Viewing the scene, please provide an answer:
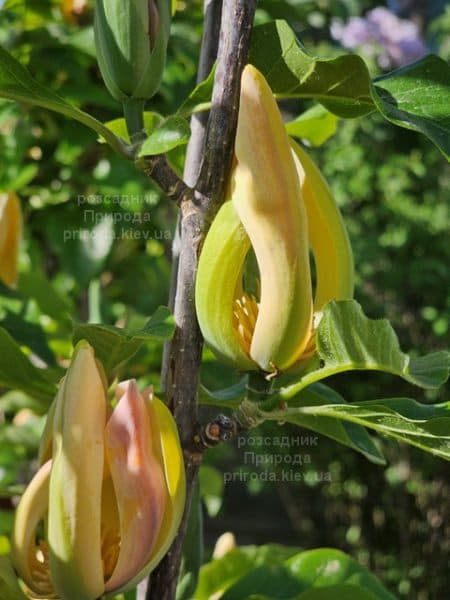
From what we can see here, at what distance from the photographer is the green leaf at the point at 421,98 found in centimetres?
55

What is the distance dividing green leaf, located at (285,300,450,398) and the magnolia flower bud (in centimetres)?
19

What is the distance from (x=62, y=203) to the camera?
1.44m

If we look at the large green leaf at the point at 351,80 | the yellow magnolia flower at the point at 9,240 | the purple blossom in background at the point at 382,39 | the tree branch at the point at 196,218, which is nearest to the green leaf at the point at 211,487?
the yellow magnolia flower at the point at 9,240

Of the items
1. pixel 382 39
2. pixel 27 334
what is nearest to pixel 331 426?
pixel 27 334

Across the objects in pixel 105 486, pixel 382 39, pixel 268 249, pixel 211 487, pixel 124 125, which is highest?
pixel 382 39

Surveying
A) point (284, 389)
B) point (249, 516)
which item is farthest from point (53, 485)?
point (249, 516)

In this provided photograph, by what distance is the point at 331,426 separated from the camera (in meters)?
0.67

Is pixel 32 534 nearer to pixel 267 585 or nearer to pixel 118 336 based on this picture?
pixel 118 336

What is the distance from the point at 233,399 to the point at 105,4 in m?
0.27

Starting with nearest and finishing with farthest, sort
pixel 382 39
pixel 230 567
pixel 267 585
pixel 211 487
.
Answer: pixel 267 585 < pixel 230 567 < pixel 211 487 < pixel 382 39

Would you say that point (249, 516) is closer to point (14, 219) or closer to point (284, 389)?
point (14, 219)

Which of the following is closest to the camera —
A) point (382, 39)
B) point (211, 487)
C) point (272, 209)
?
point (272, 209)

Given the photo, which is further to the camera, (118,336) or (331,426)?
(331,426)

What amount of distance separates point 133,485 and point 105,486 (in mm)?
29
